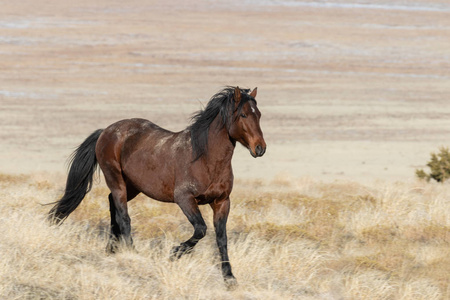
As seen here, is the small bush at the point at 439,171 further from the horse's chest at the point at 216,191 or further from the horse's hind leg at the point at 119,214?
the horse's chest at the point at 216,191

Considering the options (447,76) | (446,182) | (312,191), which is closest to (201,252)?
(312,191)

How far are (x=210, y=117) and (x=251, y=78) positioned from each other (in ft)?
85.6

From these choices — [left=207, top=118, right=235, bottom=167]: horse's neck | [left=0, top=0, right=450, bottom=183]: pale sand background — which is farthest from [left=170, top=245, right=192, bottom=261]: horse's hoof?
[left=0, top=0, right=450, bottom=183]: pale sand background

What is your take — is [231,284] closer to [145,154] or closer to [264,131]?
[145,154]

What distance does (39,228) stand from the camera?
282 inches

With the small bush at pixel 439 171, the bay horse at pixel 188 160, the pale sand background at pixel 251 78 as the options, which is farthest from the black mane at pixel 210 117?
the pale sand background at pixel 251 78

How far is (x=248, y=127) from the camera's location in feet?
20.6

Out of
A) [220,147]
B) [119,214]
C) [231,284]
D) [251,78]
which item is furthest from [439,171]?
[251,78]

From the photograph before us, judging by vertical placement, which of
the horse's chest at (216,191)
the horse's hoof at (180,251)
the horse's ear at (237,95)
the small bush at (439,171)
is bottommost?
the small bush at (439,171)

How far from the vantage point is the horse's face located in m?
6.20

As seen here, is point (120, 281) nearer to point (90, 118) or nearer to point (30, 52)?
point (90, 118)

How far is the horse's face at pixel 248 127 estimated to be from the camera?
20.4ft

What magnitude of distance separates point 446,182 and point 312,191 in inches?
152

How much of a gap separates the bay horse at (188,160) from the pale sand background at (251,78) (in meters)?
8.29
